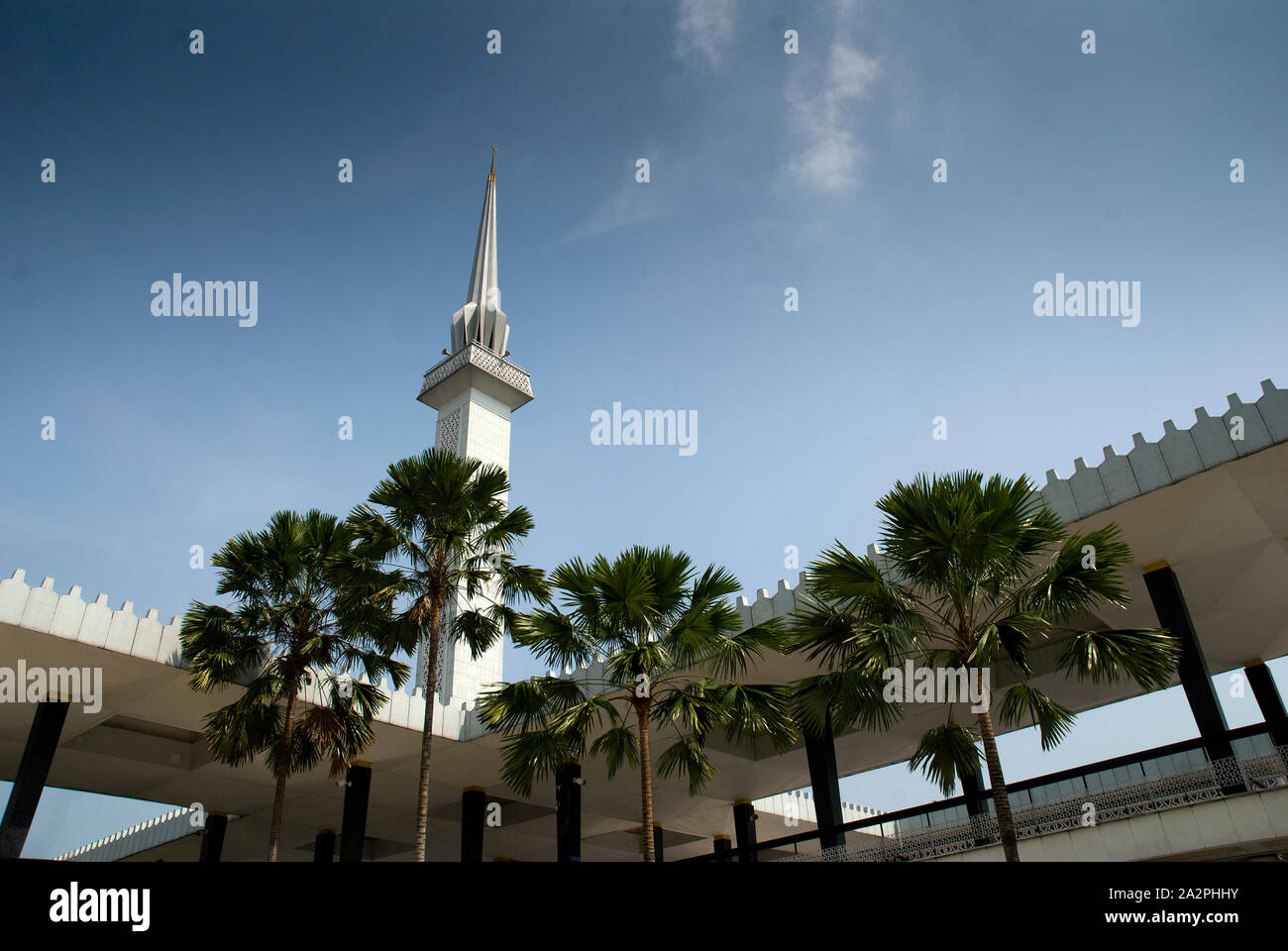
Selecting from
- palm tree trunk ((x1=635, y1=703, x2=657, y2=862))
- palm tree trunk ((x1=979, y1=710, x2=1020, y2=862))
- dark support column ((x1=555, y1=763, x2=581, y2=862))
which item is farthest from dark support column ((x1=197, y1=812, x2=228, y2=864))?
palm tree trunk ((x1=979, y1=710, x2=1020, y2=862))

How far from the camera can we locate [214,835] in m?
27.9

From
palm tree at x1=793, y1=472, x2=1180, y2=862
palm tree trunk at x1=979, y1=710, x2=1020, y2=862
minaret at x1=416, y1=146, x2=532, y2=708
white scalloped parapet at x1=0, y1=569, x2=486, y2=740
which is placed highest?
minaret at x1=416, y1=146, x2=532, y2=708

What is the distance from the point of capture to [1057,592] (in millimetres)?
11648

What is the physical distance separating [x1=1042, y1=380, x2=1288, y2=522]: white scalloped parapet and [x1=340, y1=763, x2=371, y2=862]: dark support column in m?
17.2

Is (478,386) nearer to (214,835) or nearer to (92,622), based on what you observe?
(214,835)

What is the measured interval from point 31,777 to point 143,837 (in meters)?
17.9

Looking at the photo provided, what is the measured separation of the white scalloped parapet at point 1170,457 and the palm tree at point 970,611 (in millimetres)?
2933

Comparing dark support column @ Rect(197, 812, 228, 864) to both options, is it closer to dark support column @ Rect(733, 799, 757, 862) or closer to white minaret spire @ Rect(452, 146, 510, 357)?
dark support column @ Rect(733, 799, 757, 862)

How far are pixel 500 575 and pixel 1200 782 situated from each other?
11961 mm

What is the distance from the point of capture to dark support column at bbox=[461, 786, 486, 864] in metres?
23.7
